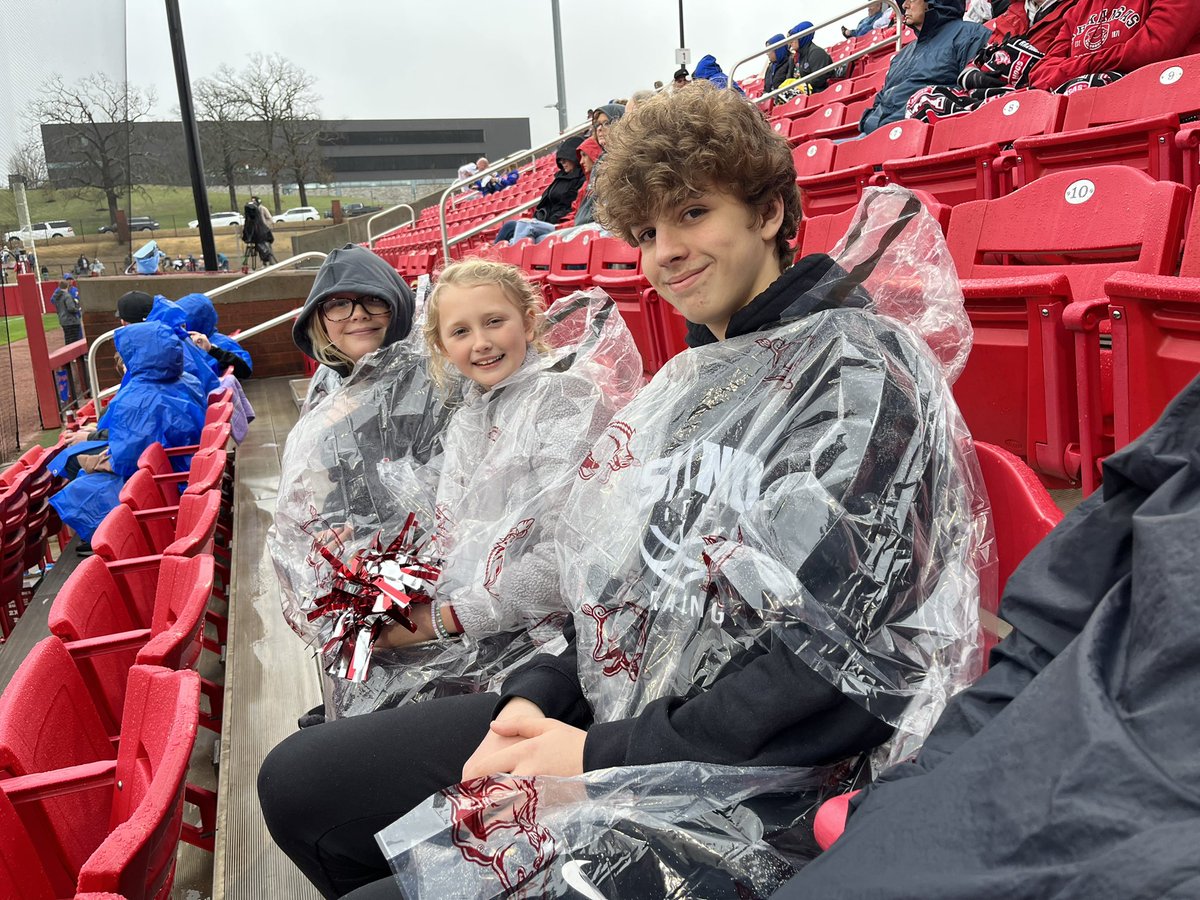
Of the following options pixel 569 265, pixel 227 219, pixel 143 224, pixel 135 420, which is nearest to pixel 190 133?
Answer: pixel 143 224

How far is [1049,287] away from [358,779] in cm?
150

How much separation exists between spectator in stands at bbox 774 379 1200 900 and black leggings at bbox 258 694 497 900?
27.8 inches

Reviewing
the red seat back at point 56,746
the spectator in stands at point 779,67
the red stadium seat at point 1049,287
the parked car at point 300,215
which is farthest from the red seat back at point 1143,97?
the parked car at point 300,215

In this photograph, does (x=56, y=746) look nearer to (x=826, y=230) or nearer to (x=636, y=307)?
(x=636, y=307)

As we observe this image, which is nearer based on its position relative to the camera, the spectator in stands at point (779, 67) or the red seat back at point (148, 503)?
the red seat back at point (148, 503)

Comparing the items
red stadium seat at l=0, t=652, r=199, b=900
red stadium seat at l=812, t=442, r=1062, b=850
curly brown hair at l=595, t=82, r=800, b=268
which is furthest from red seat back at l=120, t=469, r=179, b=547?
red stadium seat at l=812, t=442, r=1062, b=850

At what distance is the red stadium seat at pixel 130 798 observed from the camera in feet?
4.11

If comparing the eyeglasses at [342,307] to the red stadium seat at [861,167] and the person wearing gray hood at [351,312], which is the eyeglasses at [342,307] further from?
the red stadium seat at [861,167]

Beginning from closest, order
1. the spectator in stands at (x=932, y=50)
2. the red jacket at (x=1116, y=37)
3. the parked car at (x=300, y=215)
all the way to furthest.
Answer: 1. the red jacket at (x=1116, y=37)
2. the spectator in stands at (x=932, y=50)
3. the parked car at (x=300, y=215)

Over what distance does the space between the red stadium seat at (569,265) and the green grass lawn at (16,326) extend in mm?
6449

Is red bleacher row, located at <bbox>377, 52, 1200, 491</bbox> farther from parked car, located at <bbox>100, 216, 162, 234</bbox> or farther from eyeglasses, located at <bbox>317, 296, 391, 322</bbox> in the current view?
parked car, located at <bbox>100, 216, 162, 234</bbox>

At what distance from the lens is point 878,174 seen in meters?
3.62

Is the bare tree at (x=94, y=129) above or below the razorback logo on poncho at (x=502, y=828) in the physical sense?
above

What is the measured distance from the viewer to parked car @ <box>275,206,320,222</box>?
20141 mm
